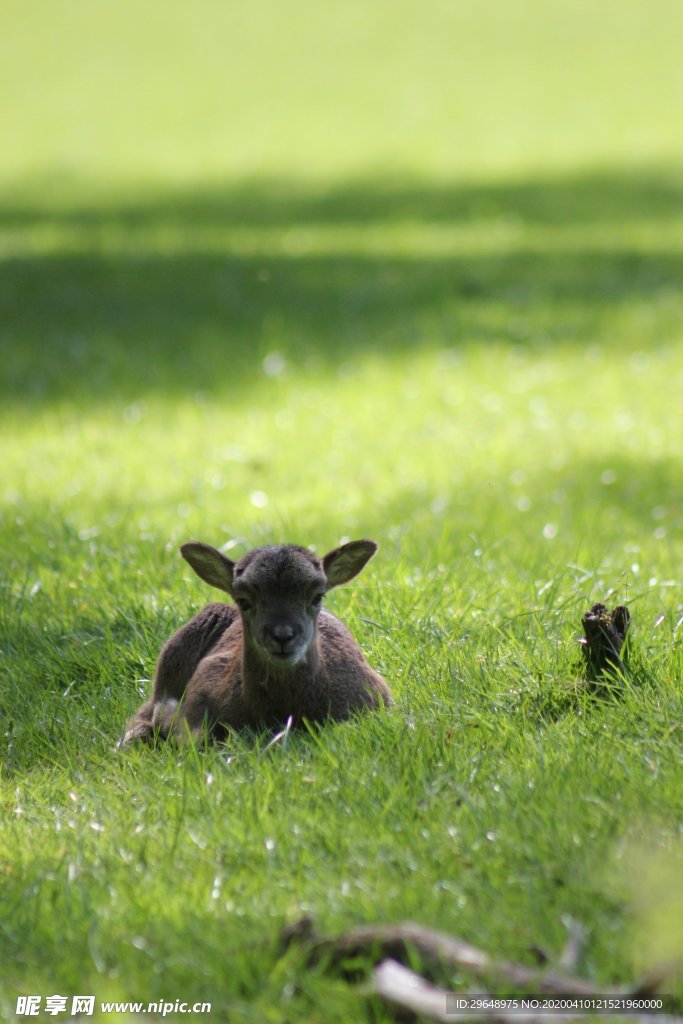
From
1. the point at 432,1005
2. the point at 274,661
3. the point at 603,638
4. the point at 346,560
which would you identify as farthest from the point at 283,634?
the point at 432,1005

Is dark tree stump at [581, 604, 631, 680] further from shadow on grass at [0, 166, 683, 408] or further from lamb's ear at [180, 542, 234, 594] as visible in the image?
shadow on grass at [0, 166, 683, 408]

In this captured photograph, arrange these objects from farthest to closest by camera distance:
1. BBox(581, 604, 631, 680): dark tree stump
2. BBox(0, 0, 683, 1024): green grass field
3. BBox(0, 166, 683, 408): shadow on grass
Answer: BBox(0, 166, 683, 408): shadow on grass, BBox(581, 604, 631, 680): dark tree stump, BBox(0, 0, 683, 1024): green grass field

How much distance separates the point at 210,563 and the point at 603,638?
136cm

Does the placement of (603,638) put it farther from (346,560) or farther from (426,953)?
(426,953)

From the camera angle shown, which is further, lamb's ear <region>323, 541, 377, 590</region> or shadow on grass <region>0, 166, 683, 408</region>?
shadow on grass <region>0, 166, 683, 408</region>

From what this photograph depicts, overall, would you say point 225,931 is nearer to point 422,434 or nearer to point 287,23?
point 422,434

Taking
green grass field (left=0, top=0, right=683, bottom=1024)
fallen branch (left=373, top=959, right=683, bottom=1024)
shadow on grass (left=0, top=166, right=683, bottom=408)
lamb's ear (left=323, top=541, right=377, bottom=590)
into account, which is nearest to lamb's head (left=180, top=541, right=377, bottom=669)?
lamb's ear (left=323, top=541, right=377, bottom=590)

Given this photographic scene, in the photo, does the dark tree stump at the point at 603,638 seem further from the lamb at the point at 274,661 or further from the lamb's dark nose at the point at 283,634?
the lamb's dark nose at the point at 283,634

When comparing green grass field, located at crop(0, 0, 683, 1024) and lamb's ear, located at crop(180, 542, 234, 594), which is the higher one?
lamb's ear, located at crop(180, 542, 234, 594)

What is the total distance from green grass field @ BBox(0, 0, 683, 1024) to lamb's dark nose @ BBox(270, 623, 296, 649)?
329 millimetres

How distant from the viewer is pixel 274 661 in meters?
4.41

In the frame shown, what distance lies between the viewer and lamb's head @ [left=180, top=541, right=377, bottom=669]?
4.40 m

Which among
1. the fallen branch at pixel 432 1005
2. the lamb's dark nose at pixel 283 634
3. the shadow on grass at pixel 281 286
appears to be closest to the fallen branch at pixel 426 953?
the fallen branch at pixel 432 1005

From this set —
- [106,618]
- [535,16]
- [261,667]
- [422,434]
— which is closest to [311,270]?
[422,434]
